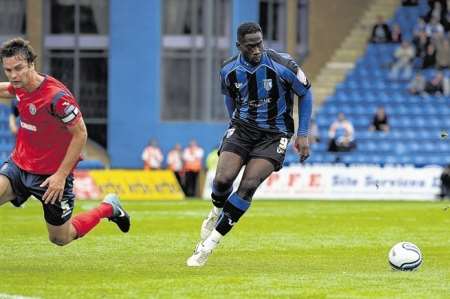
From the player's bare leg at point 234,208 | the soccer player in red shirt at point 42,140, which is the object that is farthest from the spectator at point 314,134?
the soccer player in red shirt at point 42,140

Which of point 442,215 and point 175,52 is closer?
point 442,215

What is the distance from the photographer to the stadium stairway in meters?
32.8

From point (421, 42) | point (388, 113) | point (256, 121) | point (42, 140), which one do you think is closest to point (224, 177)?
point (256, 121)

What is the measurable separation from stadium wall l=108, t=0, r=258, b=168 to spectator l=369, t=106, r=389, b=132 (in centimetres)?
430

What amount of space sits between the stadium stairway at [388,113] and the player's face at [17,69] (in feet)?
67.6

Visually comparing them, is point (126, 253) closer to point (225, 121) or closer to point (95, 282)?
point (95, 282)

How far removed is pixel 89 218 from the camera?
37.7ft

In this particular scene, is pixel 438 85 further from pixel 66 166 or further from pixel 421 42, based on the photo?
pixel 66 166

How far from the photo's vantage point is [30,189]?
10.7 meters

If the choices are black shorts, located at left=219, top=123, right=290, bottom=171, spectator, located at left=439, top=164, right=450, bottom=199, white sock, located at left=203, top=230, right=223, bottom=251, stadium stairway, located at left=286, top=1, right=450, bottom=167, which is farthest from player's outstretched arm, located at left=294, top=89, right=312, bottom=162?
stadium stairway, located at left=286, top=1, right=450, bottom=167

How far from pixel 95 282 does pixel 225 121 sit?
950 inches

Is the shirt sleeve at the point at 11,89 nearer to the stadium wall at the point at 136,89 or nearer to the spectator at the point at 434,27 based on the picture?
the stadium wall at the point at 136,89

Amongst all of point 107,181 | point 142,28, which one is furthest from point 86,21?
point 107,181

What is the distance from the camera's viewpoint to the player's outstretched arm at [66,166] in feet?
33.7
